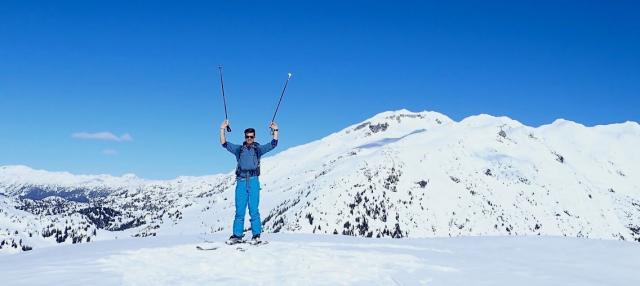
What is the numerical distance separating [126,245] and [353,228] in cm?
17653

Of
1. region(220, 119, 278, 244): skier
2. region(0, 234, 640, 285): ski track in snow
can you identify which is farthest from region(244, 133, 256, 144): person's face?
region(0, 234, 640, 285): ski track in snow

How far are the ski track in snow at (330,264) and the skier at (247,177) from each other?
1.06m

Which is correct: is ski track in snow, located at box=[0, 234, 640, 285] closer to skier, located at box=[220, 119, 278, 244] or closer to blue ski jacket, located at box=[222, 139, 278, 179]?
skier, located at box=[220, 119, 278, 244]

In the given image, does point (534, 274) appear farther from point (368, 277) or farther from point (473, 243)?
point (473, 243)

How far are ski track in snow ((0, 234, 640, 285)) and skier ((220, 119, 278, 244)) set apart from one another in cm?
106

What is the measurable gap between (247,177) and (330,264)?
18.1 ft

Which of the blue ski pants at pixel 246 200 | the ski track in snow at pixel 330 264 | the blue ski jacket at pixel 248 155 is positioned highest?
the blue ski jacket at pixel 248 155

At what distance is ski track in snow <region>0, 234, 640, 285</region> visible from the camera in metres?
14.0

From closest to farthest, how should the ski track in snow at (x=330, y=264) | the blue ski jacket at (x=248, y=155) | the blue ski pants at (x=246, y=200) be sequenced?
the ski track in snow at (x=330, y=264)
the blue ski pants at (x=246, y=200)
the blue ski jacket at (x=248, y=155)

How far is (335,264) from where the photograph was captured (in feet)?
53.3

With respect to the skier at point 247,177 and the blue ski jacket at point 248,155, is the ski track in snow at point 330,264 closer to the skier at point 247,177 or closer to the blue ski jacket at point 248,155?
the skier at point 247,177

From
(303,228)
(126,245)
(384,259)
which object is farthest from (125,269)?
(303,228)

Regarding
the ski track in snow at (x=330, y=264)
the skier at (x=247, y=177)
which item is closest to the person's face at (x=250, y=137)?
the skier at (x=247, y=177)

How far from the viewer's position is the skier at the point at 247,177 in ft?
65.5
